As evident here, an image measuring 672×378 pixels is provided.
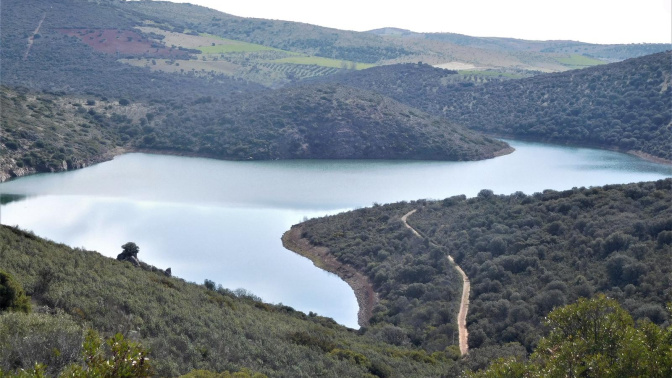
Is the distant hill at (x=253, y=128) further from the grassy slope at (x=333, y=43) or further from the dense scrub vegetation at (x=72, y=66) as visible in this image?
the grassy slope at (x=333, y=43)

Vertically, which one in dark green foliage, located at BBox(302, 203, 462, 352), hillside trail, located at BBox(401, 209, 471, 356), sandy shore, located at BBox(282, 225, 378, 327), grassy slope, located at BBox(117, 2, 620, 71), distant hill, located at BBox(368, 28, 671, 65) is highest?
distant hill, located at BBox(368, 28, 671, 65)

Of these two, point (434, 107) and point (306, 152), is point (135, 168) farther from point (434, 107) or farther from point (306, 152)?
point (434, 107)

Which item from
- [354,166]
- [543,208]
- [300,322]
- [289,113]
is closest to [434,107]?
[289,113]

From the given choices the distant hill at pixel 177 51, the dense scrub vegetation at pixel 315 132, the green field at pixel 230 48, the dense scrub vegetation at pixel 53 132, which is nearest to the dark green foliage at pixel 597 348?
the dense scrub vegetation at pixel 53 132

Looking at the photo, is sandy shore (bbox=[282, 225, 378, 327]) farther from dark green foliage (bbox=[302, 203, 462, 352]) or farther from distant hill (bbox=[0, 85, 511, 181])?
distant hill (bbox=[0, 85, 511, 181])

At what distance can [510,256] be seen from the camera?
87.6 ft

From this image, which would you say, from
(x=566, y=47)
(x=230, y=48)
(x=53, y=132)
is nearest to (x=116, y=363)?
(x=53, y=132)

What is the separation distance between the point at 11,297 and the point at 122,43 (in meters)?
90.3

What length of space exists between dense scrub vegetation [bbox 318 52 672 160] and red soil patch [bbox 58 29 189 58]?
86.4ft

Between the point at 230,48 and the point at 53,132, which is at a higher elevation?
the point at 230,48

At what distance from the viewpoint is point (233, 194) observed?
43.5 m

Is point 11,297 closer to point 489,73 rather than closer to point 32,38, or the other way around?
point 32,38

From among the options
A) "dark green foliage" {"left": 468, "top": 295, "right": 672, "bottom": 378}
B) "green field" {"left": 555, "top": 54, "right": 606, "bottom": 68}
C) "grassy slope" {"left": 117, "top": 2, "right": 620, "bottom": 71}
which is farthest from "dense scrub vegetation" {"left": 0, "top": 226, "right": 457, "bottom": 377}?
"green field" {"left": 555, "top": 54, "right": 606, "bottom": 68}

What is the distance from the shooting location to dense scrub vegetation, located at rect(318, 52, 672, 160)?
225 feet
